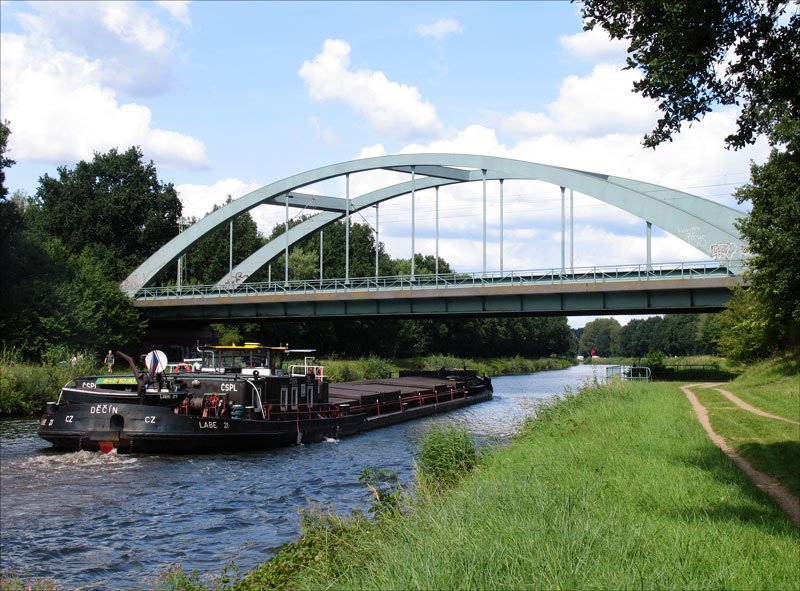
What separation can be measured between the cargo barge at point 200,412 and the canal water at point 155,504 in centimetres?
54

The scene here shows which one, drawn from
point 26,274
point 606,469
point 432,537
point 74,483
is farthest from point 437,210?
point 432,537

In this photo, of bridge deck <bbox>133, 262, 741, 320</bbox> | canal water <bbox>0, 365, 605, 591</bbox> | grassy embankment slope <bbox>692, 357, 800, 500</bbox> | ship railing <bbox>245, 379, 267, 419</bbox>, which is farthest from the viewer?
bridge deck <bbox>133, 262, 741, 320</bbox>

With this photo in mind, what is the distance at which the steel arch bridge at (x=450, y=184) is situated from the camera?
43.6m

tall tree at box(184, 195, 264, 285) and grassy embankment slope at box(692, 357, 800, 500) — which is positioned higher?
tall tree at box(184, 195, 264, 285)

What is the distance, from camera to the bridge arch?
43688 mm

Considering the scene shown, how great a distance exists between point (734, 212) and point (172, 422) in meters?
32.7

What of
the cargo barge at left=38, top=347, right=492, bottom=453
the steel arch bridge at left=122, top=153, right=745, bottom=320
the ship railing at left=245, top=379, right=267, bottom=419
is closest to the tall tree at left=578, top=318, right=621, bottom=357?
the steel arch bridge at left=122, top=153, right=745, bottom=320

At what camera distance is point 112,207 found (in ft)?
252

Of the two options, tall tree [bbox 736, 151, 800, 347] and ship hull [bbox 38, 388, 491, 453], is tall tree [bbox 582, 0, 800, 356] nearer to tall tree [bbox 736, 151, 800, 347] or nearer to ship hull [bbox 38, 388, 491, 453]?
tall tree [bbox 736, 151, 800, 347]

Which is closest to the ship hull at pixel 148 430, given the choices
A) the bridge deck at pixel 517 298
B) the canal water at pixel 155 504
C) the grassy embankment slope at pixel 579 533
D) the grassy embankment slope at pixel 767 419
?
the canal water at pixel 155 504

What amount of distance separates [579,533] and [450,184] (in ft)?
175

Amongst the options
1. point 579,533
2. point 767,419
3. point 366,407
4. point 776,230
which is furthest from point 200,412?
point 579,533

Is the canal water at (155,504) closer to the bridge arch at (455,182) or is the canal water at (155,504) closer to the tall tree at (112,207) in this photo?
the bridge arch at (455,182)

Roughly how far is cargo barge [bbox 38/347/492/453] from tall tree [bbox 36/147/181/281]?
50.5m
